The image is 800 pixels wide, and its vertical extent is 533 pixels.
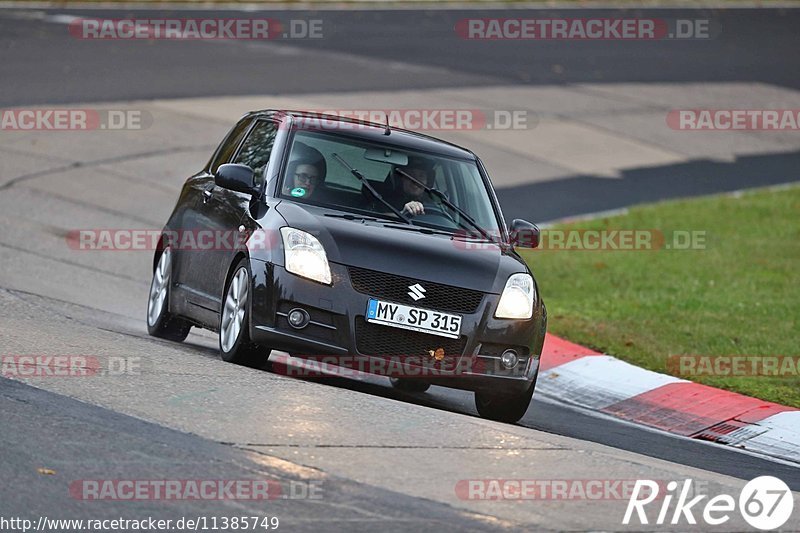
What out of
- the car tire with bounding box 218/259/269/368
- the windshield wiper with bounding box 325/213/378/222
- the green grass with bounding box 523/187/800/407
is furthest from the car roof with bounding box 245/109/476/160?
the green grass with bounding box 523/187/800/407

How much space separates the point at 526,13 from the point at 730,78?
678cm

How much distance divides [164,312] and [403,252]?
276cm

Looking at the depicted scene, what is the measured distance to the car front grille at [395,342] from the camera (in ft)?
28.5

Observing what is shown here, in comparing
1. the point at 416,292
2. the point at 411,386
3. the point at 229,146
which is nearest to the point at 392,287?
the point at 416,292

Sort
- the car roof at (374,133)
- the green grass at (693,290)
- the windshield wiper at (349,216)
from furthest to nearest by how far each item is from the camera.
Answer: the green grass at (693,290) → the car roof at (374,133) → the windshield wiper at (349,216)

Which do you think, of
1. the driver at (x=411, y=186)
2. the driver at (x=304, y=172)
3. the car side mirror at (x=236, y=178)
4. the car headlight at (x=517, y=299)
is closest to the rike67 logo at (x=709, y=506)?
the car headlight at (x=517, y=299)

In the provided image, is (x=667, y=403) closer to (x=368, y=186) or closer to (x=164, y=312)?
(x=368, y=186)

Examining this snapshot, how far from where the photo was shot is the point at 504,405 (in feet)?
31.0

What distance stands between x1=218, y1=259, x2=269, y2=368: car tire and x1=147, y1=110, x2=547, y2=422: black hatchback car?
0.01 metres

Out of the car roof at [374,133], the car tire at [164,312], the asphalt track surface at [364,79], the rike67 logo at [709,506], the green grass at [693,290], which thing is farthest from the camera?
the green grass at [693,290]

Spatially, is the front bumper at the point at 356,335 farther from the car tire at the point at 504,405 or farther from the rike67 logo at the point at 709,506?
the rike67 logo at the point at 709,506

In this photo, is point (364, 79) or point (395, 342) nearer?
point (395, 342)

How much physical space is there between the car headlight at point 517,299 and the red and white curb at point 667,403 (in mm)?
1812

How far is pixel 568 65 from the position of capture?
30.2 metres
